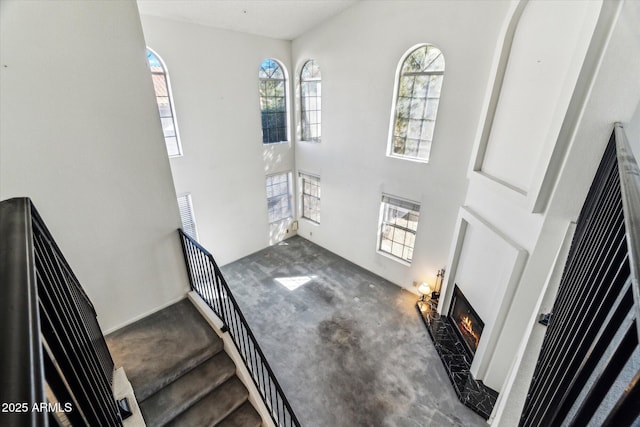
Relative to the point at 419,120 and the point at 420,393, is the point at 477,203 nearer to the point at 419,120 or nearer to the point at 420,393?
the point at 419,120

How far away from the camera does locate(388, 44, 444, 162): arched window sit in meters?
4.55

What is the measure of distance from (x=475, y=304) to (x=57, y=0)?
5.33m

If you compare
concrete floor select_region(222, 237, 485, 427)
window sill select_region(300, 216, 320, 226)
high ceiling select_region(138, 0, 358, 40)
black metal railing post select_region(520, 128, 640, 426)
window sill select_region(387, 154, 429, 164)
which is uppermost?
high ceiling select_region(138, 0, 358, 40)

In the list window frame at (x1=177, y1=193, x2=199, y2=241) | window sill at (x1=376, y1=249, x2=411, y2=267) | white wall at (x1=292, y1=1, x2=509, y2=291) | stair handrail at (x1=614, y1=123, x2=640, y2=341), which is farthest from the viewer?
window sill at (x1=376, y1=249, x2=411, y2=267)

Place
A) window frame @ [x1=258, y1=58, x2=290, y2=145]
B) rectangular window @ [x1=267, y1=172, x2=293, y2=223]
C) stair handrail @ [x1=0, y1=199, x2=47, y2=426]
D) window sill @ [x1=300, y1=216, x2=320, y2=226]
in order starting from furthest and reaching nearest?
1. window sill @ [x1=300, y1=216, x2=320, y2=226]
2. rectangular window @ [x1=267, y1=172, x2=293, y2=223]
3. window frame @ [x1=258, y1=58, x2=290, y2=145]
4. stair handrail @ [x1=0, y1=199, x2=47, y2=426]

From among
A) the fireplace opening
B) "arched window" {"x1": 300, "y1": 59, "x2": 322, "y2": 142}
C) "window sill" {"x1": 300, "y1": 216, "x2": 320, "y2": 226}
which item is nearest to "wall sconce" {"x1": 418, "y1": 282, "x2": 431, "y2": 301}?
the fireplace opening

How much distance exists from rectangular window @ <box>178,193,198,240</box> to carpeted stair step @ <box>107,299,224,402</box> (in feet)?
9.70

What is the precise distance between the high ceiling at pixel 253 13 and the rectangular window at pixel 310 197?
3.28 metres

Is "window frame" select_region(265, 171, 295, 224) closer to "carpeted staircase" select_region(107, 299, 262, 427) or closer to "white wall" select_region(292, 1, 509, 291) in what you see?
"white wall" select_region(292, 1, 509, 291)

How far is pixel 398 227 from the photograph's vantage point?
5.75 meters

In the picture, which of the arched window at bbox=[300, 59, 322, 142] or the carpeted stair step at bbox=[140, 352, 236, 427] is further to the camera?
the arched window at bbox=[300, 59, 322, 142]

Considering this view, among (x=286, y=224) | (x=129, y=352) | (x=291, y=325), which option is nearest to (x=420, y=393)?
(x=291, y=325)

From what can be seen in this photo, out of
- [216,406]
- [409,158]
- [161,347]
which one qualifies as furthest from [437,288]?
[161,347]

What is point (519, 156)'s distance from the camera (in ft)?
10.2
